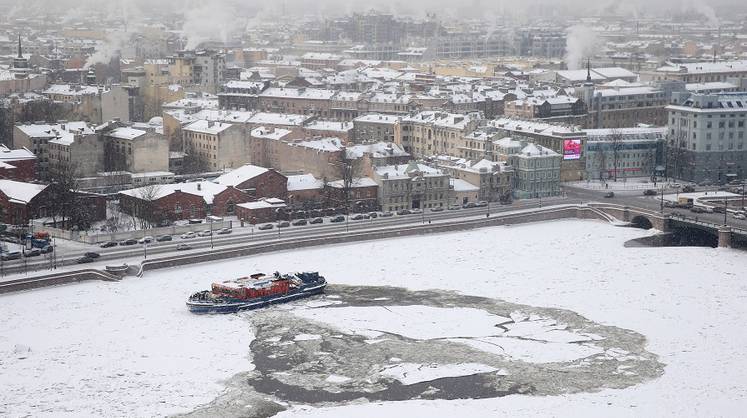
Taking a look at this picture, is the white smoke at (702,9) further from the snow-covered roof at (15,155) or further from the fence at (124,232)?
the fence at (124,232)

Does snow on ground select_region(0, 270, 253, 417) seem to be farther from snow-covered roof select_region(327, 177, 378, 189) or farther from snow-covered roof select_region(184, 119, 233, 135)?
snow-covered roof select_region(184, 119, 233, 135)

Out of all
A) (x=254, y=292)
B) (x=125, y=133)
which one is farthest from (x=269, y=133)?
(x=254, y=292)

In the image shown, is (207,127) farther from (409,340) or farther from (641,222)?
(409,340)

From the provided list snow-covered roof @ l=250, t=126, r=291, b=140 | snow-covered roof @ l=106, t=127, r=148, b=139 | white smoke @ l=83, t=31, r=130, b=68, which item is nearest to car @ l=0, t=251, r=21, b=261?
snow-covered roof @ l=106, t=127, r=148, b=139

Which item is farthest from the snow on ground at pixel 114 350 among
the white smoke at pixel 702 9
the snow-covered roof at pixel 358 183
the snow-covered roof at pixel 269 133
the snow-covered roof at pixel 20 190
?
the white smoke at pixel 702 9

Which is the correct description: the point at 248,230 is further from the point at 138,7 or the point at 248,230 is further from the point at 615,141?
the point at 138,7

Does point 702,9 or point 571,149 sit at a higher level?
point 702,9
